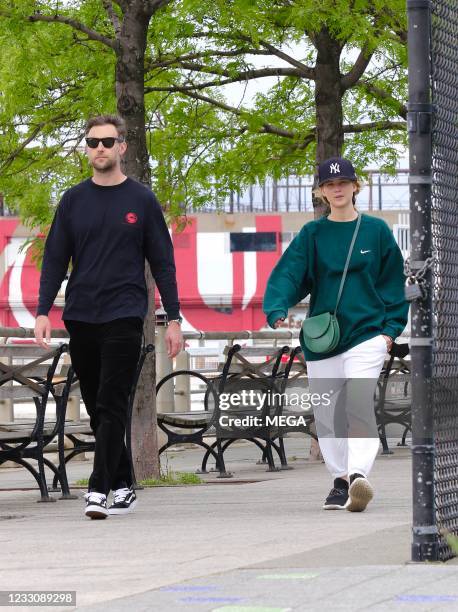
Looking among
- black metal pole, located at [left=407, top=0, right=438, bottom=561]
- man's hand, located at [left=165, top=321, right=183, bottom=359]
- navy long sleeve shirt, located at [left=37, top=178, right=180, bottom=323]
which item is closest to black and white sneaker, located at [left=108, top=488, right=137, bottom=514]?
man's hand, located at [left=165, top=321, right=183, bottom=359]

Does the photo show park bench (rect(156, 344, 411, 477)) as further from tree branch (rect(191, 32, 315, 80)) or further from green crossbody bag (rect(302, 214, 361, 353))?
green crossbody bag (rect(302, 214, 361, 353))

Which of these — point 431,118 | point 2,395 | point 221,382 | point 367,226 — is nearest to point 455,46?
point 431,118

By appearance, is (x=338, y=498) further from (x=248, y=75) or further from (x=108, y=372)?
(x=248, y=75)

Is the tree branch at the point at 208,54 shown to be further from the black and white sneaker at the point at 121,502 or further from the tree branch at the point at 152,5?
the black and white sneaker at the point at 121,502

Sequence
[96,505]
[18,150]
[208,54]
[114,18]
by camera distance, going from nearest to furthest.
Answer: [96,505], [114,18], [208,54], [18,150]

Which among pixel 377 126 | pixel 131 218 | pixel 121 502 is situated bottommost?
pixel 121 502

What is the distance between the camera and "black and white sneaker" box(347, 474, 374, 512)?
25.6 ft

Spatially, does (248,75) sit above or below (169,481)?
above

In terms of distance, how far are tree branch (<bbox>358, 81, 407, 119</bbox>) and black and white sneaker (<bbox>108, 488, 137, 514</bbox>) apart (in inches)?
303

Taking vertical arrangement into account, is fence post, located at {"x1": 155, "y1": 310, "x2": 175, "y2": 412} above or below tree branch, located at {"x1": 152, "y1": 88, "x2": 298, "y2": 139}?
below

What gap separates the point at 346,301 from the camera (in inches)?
319

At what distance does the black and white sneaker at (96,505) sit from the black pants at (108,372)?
4 cm

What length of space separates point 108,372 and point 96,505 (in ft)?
2.19
